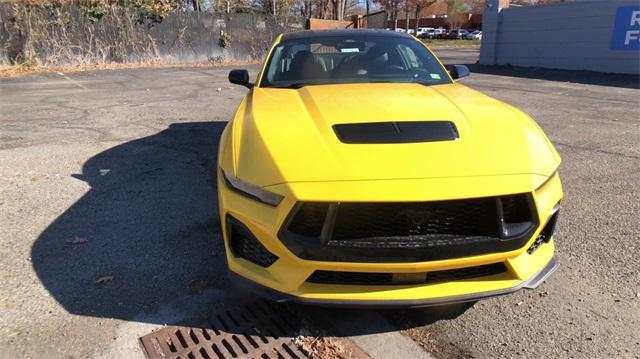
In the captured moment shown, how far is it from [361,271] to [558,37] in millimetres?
17610

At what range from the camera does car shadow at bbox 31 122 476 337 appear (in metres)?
2.64

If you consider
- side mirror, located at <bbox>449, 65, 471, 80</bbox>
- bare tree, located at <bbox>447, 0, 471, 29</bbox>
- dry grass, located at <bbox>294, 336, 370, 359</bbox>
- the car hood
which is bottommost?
dry grass, located at <bbox>294, 336, 370, 359</bbox>

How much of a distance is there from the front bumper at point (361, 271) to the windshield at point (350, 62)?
67.1 inches

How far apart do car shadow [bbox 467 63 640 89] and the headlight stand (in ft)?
44.9

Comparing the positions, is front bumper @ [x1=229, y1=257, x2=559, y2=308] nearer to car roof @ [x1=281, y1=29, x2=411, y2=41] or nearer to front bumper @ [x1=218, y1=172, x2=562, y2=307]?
front bumper @ [x1=218, y1=172, x2=562, y2=307]

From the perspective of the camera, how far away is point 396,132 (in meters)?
2.43

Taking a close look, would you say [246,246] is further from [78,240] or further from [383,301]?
[78,240]

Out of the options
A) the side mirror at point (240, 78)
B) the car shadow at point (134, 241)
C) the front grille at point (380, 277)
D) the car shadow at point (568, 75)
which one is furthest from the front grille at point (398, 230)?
the car shadow at point (568, 75)

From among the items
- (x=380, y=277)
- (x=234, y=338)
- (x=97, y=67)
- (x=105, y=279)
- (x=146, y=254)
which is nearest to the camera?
(x=380, y=277)

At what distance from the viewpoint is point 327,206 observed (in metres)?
2.06

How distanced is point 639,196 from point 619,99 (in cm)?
756

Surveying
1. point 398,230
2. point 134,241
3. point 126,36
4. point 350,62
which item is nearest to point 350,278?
point 398,230

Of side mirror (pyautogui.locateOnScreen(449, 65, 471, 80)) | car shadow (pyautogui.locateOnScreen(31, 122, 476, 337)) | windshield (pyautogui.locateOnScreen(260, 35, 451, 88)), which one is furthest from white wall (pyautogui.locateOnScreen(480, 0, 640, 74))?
car shadow (pyautogui.locateOnScreen(31, 122, 476, 337))

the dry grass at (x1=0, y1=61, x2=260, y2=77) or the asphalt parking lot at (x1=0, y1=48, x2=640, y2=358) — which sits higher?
the dry grass at (x1=0, y1=61, x2=260, y2=77)
